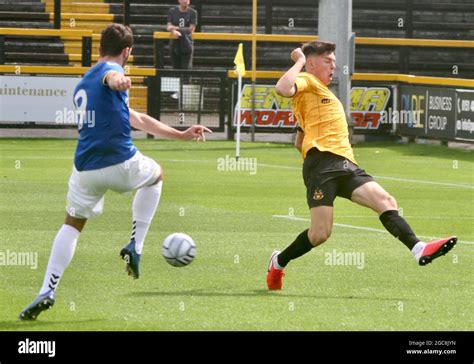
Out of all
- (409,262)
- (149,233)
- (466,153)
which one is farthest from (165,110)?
(409,262)

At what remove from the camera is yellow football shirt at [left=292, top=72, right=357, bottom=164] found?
37.3 feet

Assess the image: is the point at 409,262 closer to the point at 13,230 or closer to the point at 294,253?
the point at 294,253

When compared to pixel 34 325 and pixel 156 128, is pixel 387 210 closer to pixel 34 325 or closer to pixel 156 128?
pixel 156 128

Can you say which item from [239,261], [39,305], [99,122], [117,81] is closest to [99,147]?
[99,122]

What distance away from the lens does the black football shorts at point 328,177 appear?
36.7 ft

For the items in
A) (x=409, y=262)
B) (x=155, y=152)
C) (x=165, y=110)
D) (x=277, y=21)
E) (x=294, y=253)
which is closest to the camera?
(x=294, y=253)

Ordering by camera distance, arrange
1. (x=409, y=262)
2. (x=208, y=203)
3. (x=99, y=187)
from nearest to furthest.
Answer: (x=99, y=187), (x=409, y=262), (x=208, y=203)

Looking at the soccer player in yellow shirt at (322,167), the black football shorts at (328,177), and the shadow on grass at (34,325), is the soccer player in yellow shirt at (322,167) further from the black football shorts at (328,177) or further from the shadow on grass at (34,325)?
the shadow on grass at (34,325)

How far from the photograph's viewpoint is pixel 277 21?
35344mm

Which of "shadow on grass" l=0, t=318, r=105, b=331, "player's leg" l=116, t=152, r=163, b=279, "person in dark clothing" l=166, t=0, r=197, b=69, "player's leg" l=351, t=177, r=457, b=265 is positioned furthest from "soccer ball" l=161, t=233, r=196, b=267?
"person in dark clothing" l=166, t=0, r=197, b=69

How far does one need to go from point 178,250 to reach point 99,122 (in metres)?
1.47

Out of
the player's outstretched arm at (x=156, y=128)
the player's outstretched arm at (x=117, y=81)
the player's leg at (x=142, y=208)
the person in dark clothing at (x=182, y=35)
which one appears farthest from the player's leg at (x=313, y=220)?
the person in dark clothing at (x=182, y=35)

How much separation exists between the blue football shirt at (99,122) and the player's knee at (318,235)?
2045 millimetres

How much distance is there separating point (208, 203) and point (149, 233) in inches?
125
